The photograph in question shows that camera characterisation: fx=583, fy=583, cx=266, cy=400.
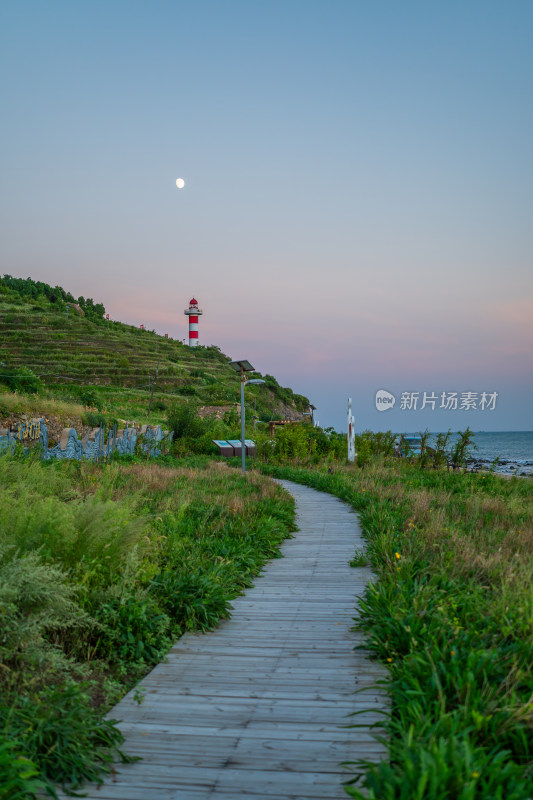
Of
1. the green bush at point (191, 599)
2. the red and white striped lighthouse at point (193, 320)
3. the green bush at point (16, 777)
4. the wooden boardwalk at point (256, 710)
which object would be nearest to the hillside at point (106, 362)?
the red and white striped lighthouse at point (193, 320)

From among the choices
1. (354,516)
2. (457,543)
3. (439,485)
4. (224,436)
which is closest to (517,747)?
(457,543)

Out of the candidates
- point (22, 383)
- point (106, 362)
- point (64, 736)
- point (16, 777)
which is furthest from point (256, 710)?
point (106, 362)

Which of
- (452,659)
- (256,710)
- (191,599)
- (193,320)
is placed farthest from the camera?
(193,320)

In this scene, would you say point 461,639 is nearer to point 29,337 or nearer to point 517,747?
point 517,747

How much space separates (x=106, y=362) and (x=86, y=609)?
51446 mm

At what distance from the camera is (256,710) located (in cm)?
346

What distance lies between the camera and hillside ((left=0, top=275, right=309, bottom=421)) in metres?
42.7

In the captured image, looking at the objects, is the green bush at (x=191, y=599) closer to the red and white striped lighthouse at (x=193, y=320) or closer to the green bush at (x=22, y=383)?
the green bush at (x=22, y=383)

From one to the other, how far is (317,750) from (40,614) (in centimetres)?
187

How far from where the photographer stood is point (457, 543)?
20.3ft

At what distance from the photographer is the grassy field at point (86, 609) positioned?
9.30ft

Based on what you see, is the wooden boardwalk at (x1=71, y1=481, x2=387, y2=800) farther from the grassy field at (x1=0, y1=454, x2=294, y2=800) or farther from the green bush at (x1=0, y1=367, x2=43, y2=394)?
the green bush at (x1=0, y1=367, x2=43, y2=394)

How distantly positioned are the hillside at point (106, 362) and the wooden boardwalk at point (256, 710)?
25.5 metres

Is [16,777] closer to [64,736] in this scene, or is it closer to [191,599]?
[64,736]
